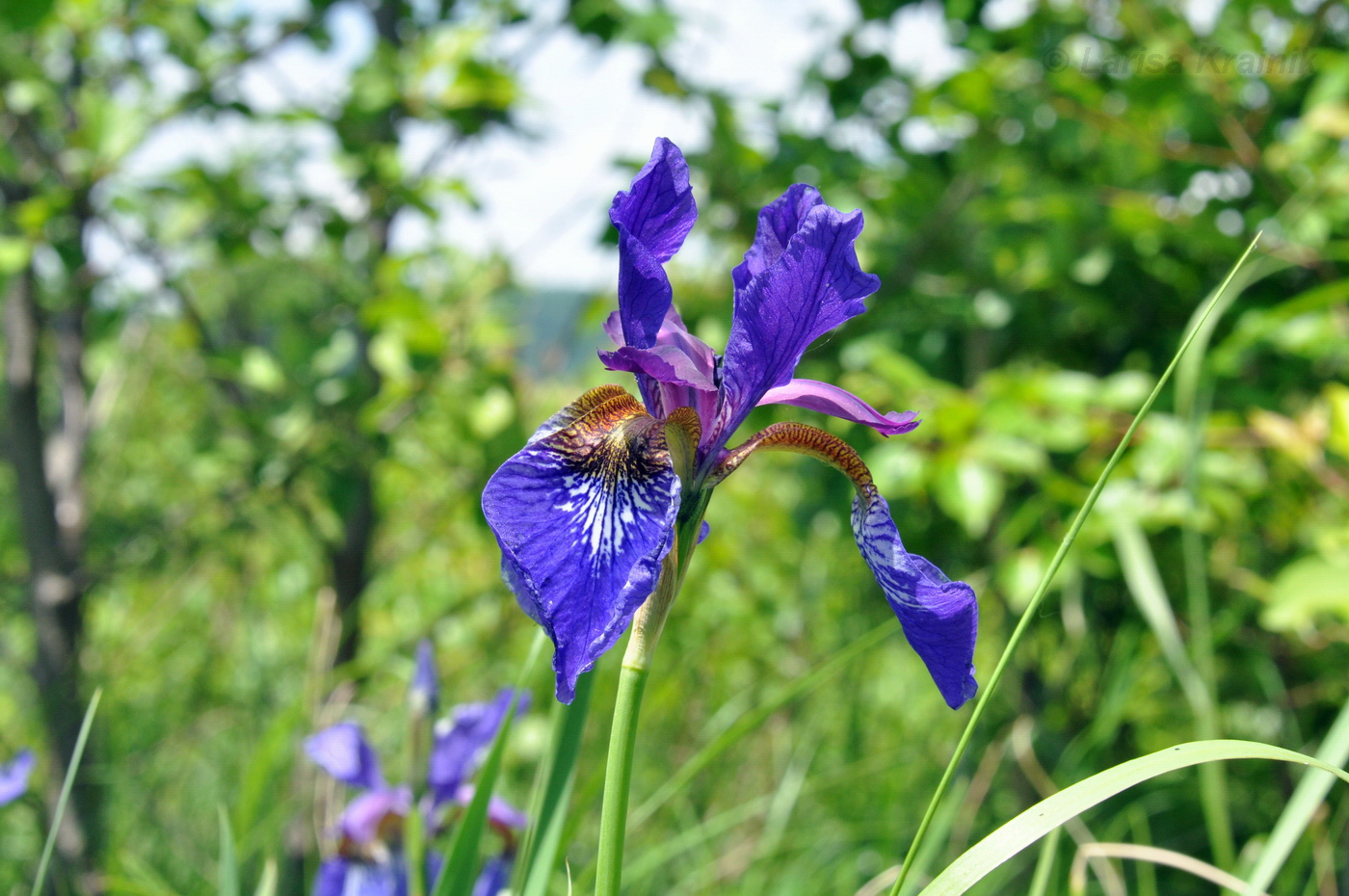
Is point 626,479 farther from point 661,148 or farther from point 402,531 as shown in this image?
point 402,531

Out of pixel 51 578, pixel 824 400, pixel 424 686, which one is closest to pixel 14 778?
pixel 424 686

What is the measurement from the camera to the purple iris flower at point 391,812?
3.97 ft

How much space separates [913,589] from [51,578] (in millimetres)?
1844

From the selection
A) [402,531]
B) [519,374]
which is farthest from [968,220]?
[402,531]

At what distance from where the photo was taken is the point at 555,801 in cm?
71

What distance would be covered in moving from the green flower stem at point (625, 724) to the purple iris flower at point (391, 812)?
2.26 feet

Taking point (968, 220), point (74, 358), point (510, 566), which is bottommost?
point (74, 358)

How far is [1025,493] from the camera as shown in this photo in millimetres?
2105

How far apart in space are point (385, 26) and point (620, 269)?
1.77 meters

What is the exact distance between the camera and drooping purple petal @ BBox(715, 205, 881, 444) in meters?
0.60

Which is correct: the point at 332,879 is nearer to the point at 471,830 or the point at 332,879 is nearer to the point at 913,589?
the point at 471,830

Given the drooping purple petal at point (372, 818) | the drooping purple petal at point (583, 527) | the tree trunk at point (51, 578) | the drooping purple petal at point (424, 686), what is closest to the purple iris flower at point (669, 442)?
the drooping purple petal at point (583, 527)

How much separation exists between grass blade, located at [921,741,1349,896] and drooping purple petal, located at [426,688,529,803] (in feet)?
2.64

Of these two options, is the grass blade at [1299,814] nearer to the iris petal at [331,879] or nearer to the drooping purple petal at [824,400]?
the drooping purple petal at [824,400]
